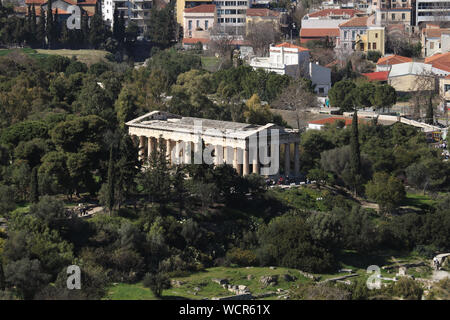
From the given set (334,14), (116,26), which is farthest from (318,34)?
(116,26)

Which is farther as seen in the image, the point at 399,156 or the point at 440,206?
the point at 399,156

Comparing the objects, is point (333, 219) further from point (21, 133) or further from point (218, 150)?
point (21, 133)

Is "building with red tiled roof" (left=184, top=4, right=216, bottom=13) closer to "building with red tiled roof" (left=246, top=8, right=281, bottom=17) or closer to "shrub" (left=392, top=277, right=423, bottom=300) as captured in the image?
"building with red tiled roof" (left=246, top=8, right=281, bottom=17)

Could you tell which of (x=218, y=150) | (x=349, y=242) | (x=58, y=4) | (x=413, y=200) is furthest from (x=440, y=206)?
(x=58, y=4)

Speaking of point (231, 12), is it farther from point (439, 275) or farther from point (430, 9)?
point (439, 275)

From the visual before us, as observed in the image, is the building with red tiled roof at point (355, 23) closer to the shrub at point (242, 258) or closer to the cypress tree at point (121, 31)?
the cypress tree at point (121, 31)

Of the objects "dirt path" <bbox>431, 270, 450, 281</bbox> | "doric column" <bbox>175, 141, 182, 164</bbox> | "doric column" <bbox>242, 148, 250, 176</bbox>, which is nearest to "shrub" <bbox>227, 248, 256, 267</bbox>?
"dirt path" <bbox>431, 270, 450, 281</bbox>
